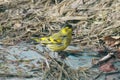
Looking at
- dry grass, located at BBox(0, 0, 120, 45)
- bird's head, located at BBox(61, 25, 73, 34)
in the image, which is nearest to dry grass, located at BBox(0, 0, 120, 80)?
dry grass, located at BBox(0, 0, 120, 45)

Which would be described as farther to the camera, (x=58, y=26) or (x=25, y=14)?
(x=25, y=14)

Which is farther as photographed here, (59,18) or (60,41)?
(59,18)

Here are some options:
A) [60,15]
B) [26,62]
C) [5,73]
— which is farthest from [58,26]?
[5,73]

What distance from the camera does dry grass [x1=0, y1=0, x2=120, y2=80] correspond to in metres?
6.60

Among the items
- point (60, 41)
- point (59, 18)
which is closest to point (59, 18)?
point (59, 18)

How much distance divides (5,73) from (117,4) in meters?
2.59

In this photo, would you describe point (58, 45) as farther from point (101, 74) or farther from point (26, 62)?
point (101, 74)

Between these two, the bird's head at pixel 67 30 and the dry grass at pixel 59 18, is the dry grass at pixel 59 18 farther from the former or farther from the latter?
the bird's head at pixel 67 30

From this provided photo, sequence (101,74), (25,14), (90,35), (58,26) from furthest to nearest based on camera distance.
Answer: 1. (25,14)
2. (58,26)
3. (90,35)
4. (101,74)

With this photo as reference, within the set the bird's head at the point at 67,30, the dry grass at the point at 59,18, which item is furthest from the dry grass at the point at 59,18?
the bird's head at the point at 67,30

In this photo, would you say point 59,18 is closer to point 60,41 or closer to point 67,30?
point 67,30

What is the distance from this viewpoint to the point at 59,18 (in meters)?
7.20

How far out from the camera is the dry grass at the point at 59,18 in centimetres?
660

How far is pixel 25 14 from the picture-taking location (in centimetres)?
752
